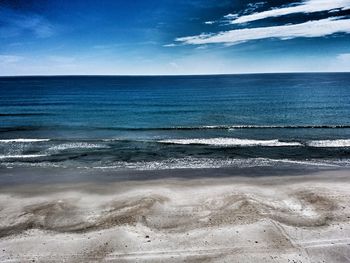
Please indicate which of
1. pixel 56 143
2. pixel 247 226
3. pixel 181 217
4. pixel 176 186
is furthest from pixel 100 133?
pixel 247 226

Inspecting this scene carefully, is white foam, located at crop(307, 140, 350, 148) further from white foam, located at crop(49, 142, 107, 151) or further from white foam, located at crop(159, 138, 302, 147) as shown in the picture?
white foam, located at crop(49, 142, 107, 151)

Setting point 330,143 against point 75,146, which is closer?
point 75,146

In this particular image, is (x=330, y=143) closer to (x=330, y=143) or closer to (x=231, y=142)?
(x=330, y=143)

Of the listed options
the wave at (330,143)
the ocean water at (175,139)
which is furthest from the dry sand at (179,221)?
the wave at (330,143)

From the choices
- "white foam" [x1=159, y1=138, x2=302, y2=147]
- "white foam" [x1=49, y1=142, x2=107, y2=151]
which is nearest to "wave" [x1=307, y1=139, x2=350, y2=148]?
"white foam" [x1=159, y1=138, x2=302, y2=147]

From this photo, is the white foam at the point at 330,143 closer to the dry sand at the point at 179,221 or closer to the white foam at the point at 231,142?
the white foam at the point at 231,142

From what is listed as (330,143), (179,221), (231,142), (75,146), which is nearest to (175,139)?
(231,142)

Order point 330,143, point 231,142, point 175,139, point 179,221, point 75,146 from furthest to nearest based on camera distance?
point 175,139
point 231,142
point 330,143
point 75,146
point 179,221
